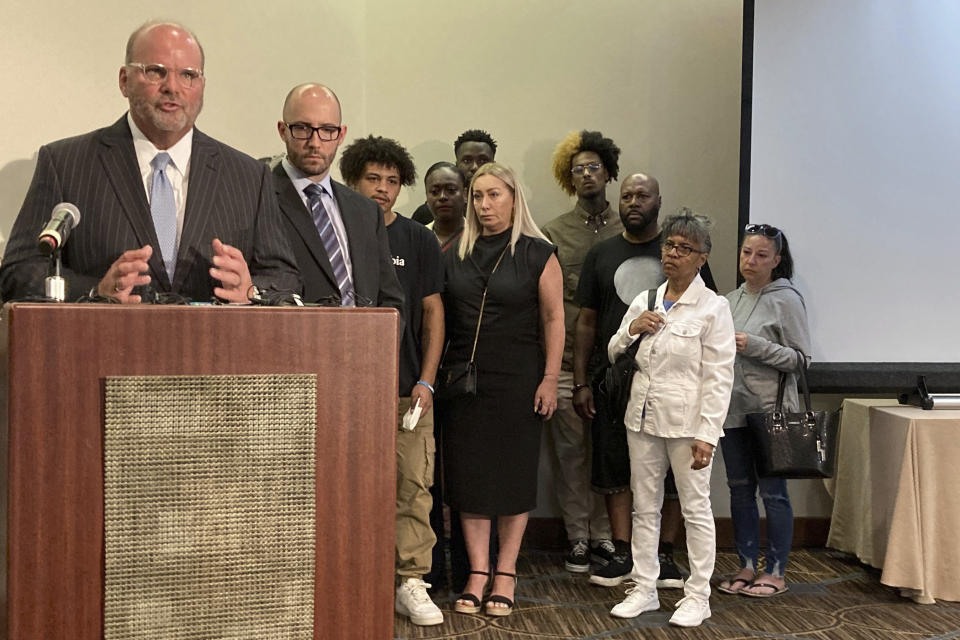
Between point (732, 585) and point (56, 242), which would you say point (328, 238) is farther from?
point (732, 585)

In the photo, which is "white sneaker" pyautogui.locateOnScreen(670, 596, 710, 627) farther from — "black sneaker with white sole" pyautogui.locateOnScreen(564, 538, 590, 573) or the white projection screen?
the white projection screen

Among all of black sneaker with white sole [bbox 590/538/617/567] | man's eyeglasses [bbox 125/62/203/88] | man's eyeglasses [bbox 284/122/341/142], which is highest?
man's eyeglasses [bbox 284/122/341/142]

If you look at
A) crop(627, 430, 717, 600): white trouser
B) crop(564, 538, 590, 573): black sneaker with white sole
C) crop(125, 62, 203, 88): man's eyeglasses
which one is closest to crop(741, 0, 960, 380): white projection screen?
crop(627, 430, 717, 600): white trouser

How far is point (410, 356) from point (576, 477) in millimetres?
1087

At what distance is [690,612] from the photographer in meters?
3.47

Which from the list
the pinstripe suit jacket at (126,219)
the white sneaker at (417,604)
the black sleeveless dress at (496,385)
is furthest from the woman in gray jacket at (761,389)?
the pinstripe suit jacket at (126,219)

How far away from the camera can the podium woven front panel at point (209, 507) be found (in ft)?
4.79

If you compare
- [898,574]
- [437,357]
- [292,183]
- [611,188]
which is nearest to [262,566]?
[292,183]

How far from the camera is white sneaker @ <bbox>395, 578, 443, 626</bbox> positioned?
347 cm

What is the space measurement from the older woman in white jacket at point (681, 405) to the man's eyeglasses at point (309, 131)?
1.35 m

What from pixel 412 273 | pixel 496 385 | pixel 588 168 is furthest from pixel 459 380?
pixel 588 168

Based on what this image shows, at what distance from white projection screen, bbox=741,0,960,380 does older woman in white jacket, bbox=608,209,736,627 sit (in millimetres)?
943

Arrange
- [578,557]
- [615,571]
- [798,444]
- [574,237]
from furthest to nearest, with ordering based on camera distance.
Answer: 1. [574,237]
2. [578,557]
3. [615,571]
4. [798,444]

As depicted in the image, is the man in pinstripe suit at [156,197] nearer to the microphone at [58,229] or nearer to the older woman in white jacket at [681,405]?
the microphone at [58,229]
